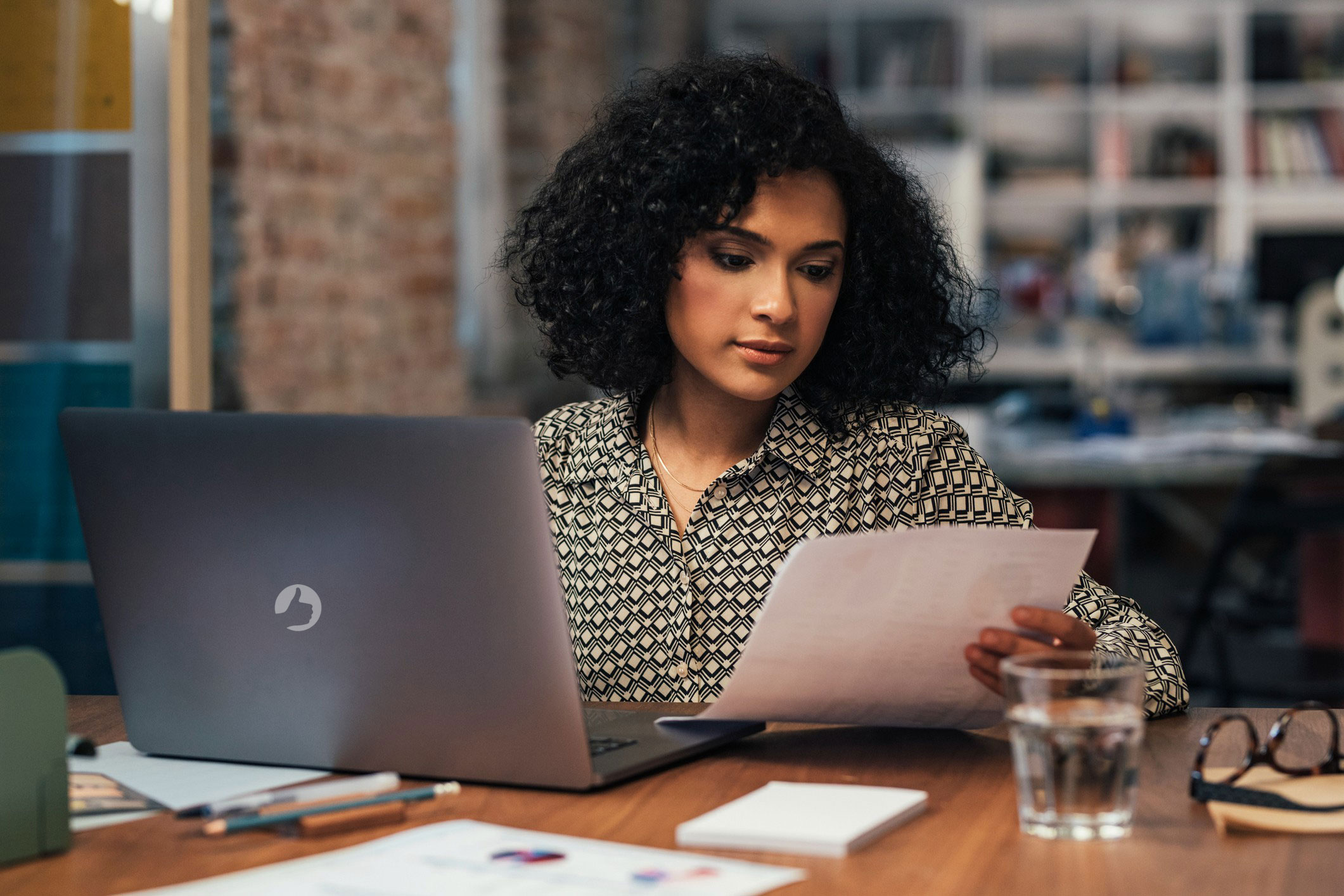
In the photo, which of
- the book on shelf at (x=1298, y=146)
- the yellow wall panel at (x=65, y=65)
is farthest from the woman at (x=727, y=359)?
Result: the book on shelf at (x=1298, y=146)

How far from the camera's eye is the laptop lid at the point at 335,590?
0.90m

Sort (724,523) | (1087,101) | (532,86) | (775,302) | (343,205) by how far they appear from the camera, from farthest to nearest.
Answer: (1087,101)
(532,86)
(343,205)
(724,523)
(775,302)

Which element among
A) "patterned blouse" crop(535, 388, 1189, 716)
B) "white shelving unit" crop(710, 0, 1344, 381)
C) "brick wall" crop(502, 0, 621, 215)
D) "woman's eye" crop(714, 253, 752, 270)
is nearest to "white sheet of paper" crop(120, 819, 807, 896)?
"patterned blouse" crop(535, 388, 1189, 716)

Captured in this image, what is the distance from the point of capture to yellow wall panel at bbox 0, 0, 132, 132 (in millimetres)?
1761

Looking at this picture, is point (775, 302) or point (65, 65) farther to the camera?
point (65, 65)

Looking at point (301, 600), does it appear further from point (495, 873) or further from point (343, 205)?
point (343, 205)

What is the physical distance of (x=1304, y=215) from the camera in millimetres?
6301

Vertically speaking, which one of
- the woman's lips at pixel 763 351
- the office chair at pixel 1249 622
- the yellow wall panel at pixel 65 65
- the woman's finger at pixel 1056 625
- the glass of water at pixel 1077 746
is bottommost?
the office chair at pixel 1249 622

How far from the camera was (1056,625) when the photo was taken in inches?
40.1

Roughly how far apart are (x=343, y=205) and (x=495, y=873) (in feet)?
7.95

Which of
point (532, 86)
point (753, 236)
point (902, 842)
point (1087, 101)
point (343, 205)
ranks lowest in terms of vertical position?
point (902, 842)

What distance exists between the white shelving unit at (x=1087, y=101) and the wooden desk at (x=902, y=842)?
535 cm

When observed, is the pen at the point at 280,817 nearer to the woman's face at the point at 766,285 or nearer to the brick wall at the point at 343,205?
the woman's face at the point at 766,285

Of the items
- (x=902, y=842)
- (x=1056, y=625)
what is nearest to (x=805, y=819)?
(x=902, y=842)
